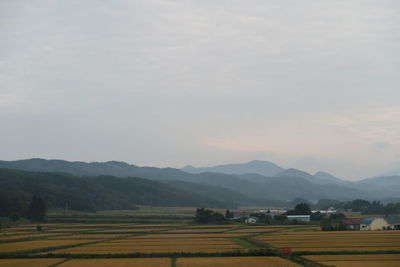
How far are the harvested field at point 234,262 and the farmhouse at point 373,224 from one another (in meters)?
33.6

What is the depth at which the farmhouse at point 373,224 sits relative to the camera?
5864 cm

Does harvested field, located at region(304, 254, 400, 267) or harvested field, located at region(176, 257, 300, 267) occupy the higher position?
harvested field, located at region(304, 254, 400, 267)

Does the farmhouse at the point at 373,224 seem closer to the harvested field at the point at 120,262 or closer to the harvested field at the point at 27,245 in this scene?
the harvested field at the point at 27,245

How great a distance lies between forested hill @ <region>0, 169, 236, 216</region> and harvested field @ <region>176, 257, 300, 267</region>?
59.0 metres

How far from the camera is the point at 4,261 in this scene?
28328 millimetres

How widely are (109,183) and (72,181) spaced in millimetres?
23205

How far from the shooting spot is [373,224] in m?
59.1

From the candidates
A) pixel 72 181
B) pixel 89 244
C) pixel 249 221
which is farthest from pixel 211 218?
pixel 72 181

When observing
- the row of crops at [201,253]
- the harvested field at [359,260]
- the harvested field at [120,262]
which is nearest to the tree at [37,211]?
the row of crops at [201,253]

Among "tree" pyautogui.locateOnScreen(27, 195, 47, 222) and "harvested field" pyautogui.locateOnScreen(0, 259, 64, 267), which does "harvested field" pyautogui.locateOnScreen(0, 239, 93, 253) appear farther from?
"tree" pyautogui.locateOnScreen(27, 195, 47, 222)

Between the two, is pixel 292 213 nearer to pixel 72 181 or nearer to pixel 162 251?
pixel 162 251

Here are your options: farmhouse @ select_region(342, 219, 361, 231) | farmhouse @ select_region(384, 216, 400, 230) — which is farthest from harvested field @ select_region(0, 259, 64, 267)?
farmhouse @ select_region(384, 216, 400, 230)

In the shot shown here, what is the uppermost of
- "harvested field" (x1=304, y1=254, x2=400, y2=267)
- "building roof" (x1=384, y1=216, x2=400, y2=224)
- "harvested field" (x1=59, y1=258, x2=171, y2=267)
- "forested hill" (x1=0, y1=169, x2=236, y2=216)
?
"forested hill" (x1=0, y1=169, x2=236, y2=216)

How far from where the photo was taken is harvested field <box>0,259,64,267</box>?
86.4ft
